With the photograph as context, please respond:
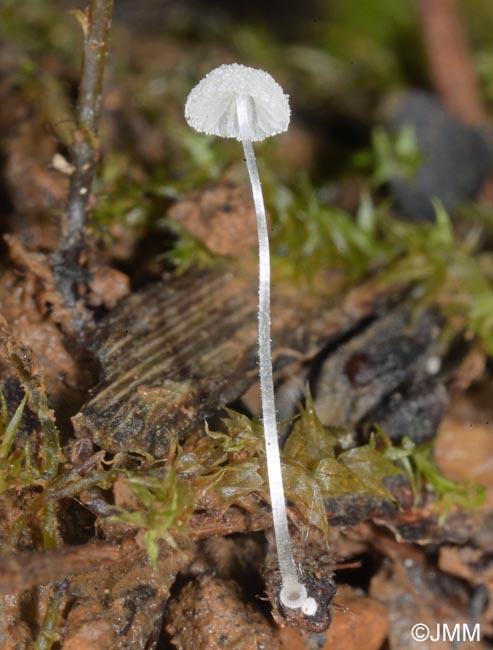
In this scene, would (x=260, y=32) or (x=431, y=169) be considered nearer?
(x=431, y=169)

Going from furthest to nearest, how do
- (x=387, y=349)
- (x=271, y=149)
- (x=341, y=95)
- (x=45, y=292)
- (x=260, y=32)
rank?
(x=260, y=32) → (x=341, y=95) → (x=271, y=149) → (x=387, y=349) → (x=45, y=292)

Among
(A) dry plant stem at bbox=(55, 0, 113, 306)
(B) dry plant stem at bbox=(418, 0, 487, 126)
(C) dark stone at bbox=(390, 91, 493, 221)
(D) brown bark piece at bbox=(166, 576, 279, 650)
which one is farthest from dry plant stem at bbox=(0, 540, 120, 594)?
(B) dry plant stem at bbox=(418, 0, 487, 126)

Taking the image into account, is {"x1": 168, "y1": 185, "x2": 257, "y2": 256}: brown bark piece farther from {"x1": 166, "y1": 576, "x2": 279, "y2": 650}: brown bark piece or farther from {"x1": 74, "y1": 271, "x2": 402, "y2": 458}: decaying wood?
{"x1": 166, "y1": 576, "x2": 279, "y2": 650}: brown bark piece

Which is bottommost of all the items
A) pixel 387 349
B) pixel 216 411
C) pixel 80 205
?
pixel 216 411

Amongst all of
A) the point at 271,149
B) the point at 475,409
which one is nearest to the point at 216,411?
the point at 475,409

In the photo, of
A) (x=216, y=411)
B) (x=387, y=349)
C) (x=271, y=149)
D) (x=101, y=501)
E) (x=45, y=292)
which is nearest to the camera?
(x=101, y=501)

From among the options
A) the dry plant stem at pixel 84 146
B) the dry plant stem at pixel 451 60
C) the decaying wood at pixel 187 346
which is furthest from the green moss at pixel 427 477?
the dry plant stem at pixel 451 60

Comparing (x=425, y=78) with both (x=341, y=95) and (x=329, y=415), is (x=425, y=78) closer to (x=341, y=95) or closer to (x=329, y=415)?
(x=341, y=95)

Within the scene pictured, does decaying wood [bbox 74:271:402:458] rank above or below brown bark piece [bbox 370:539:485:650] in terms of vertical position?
above
